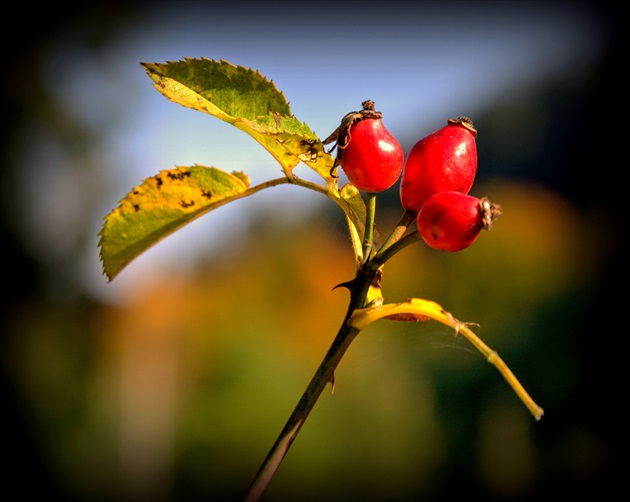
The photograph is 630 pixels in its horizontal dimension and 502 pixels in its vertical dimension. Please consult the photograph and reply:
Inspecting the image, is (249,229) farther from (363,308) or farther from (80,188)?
(363,308)

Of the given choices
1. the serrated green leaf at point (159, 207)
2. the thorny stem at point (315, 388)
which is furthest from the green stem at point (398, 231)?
the serrated green leaf at point (159, 207)

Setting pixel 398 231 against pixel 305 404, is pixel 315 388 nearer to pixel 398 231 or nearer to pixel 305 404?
pixel 305 404

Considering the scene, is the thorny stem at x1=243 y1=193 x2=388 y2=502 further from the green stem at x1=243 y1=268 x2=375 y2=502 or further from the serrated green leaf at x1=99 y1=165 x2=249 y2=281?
the serrated green leaf at x1=99 y1=165 x2=249 y2=281

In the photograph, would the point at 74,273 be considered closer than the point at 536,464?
Yes

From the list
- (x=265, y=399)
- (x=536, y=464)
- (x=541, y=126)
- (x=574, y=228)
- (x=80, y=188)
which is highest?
(x=80, y=188)

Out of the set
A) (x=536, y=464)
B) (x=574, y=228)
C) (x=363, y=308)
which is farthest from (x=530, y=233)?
(x=363, y=308)

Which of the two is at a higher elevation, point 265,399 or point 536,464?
point 265,399

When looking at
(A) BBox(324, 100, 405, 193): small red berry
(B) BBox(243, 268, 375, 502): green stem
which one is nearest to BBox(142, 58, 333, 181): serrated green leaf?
(A) BBox(324, 100, 405, 193): small red berry
